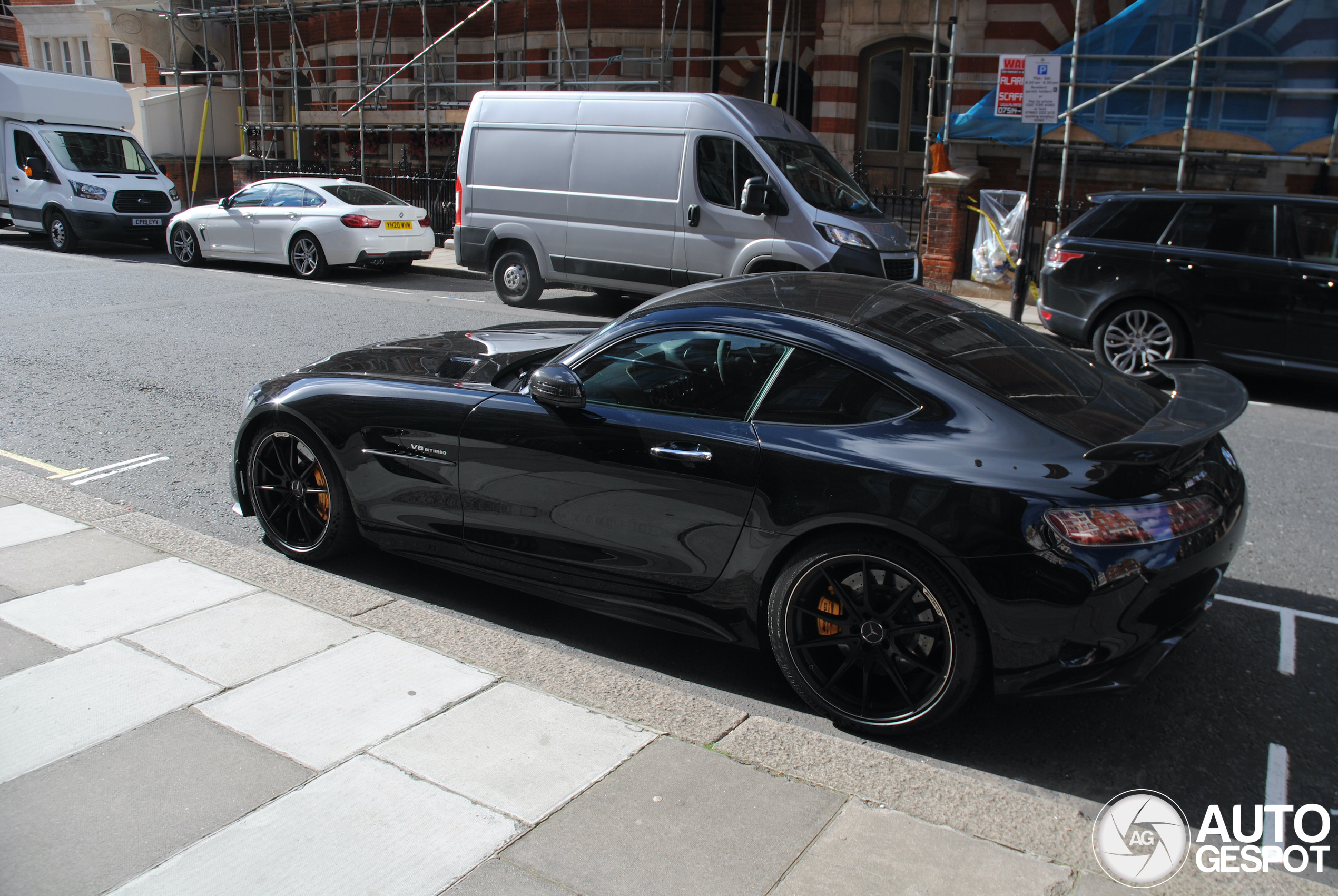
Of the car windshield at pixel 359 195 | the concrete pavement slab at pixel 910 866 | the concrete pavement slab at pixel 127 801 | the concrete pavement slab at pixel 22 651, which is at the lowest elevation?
the concrete pavement slab at pixel 127 801

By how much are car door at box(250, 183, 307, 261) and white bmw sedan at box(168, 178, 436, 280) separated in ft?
0.04

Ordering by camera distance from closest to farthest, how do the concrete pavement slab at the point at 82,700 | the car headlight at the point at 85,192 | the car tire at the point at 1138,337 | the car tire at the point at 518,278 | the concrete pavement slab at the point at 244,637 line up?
the concrete pavement slab at the point at 82,700 < the concrete pavement slab at the point at 244,637 < the car tire at the point at 1138,337 < the car tire at the point at 518,278 < the car headlight at the point at 85,192

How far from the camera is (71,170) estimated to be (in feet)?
60.7

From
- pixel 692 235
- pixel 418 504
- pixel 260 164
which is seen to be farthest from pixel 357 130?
pixel 418 504

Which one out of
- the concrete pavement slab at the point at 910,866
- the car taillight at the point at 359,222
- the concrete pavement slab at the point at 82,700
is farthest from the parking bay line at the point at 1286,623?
the car taillight at the point at 359,222

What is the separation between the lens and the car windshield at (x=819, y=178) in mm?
11086

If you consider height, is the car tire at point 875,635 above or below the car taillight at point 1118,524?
below

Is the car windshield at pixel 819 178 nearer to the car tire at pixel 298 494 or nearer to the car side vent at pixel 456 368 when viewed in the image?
the car side vent at pixel 456 368

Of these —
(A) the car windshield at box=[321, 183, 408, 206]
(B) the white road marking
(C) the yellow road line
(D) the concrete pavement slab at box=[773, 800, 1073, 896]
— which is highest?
(A) the car windshield at box=[321, 183, 408, 206]

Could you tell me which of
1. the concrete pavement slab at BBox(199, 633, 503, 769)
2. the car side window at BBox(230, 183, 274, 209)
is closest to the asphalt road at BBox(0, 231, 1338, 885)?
the concrete pavement slab at BBox(199, 633, 503, 769)

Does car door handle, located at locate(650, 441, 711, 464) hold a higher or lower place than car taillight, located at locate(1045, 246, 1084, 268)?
lower

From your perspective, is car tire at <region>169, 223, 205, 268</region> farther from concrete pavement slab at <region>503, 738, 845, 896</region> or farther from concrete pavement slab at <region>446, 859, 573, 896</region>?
concrete pavement slab at <region>446, 859, 573, 896</region>

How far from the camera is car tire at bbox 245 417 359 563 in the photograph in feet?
15.2

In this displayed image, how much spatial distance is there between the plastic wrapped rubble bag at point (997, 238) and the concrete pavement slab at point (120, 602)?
1181cm
